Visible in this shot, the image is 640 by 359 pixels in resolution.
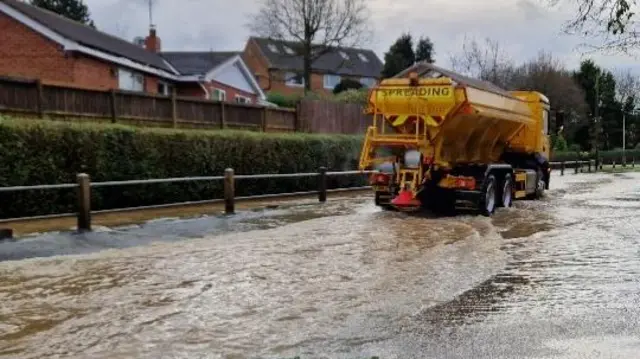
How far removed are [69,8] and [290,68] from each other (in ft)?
64.6

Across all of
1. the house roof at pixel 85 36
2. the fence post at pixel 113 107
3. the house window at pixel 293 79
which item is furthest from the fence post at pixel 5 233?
the house window at pixel 293 79

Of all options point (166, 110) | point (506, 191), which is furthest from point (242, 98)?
point (506, 191)

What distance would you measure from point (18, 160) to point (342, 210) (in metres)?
7.73

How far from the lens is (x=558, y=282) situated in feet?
32.0

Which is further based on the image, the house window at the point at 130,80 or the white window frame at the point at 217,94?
the white window frame at the point at 217,94

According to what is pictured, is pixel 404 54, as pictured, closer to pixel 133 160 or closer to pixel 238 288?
pixel 133 160

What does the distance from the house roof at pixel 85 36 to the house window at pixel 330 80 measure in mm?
35095

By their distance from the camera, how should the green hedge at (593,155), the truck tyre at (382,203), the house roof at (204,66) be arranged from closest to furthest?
the truck tyre at (382,203) < the house roof at (204,66) < the green hedge at (593,155)

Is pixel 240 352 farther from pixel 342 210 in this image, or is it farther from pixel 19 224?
pixel 342 210

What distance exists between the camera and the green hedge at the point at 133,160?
15.6m

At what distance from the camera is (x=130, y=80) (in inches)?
1235

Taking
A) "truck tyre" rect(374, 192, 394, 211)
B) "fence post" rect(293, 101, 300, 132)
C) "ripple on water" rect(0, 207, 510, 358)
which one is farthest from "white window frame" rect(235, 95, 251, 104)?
"ripple on water" rect(0, 207, 510, 358)

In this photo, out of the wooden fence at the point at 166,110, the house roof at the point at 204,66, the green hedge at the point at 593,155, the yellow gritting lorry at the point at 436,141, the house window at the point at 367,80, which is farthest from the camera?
the house window at the point at 367,80

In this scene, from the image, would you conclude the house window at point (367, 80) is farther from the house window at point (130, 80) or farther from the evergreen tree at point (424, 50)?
the house window at point (130, 80)
